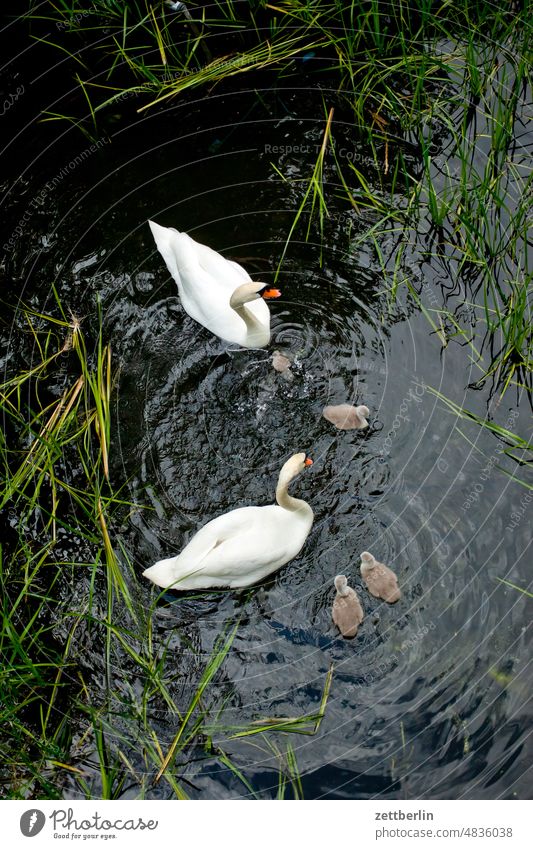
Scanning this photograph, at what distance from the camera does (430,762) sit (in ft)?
15.0

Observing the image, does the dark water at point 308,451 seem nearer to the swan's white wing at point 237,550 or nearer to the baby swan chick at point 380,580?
the baby swan chick at point 380,580

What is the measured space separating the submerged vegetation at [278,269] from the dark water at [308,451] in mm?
91

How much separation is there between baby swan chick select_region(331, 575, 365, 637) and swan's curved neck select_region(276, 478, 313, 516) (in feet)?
1.63

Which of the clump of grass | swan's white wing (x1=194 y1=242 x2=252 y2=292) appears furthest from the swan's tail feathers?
the clump of grass

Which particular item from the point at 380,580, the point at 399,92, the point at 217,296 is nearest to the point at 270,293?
the point at 217,296

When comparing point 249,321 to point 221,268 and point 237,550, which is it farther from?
point 237,550

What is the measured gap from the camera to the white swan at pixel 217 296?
5.88 meters

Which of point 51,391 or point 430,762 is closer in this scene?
point 430,762

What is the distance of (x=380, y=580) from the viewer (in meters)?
5.00

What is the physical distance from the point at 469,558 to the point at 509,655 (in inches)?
25.6

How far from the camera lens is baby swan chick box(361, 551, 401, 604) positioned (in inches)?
197

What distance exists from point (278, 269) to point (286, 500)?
7.02ft
